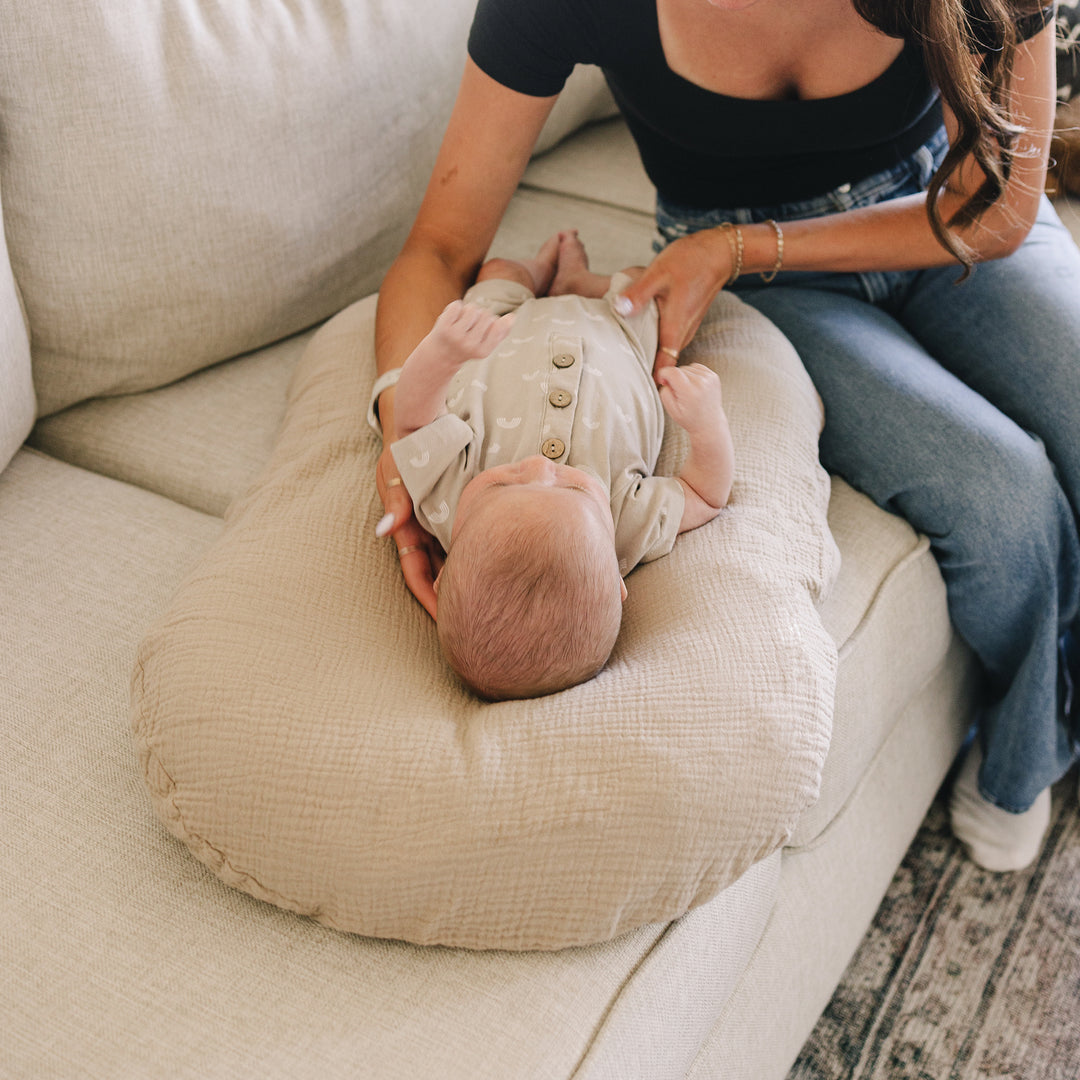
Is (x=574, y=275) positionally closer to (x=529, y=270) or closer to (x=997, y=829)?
(x=529, y=270)

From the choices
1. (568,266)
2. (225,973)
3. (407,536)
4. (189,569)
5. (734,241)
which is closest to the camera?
(225,973)

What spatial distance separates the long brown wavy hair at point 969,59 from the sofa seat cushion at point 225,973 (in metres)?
0.75

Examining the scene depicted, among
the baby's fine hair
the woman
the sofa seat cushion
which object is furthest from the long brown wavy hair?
the sofa seat cushion

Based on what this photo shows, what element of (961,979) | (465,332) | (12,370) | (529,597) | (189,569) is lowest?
(961,979)

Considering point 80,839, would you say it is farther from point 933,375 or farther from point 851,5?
point 851,5

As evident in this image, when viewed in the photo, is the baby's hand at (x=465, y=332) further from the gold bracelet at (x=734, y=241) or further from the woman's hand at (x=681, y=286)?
the gold bracelet at (x=734, y=241)

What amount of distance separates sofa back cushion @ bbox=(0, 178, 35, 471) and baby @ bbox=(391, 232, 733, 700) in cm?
45

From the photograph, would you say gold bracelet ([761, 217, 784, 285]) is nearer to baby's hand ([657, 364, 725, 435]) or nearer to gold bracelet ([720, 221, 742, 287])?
gold bracelet ([720, 221, 742, 287])

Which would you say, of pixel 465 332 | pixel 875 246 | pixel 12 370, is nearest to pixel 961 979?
pixel 875 246

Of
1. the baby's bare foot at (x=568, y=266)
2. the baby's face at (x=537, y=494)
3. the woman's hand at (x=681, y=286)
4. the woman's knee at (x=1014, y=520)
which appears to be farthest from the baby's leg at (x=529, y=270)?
the woman's knee at (x=1014, y=520)

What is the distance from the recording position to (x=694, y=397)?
882 mm

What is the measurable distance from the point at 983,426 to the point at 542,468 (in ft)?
1.78

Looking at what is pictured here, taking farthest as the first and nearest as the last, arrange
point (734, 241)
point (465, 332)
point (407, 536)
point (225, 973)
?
point (734, 241) < point (407, 536) < point (465, 332) < point (225, 973)

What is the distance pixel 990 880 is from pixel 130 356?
133 cm
